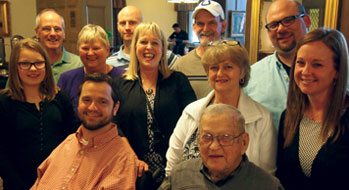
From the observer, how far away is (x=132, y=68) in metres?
2.35

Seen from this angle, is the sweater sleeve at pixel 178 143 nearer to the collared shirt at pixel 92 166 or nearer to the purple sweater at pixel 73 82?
the collared shirt at pixel 92 166

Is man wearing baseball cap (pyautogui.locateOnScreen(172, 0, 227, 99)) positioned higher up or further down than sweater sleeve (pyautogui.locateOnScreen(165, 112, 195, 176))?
higher up

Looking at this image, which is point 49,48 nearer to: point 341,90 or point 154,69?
point 154,69

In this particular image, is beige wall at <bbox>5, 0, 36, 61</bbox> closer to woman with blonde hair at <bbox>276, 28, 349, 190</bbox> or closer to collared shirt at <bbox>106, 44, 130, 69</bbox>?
collared shirt at <bbox>106, 44, 130, 69</bbox>

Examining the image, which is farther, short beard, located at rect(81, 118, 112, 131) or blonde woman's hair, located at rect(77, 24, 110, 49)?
blonde woman's hair, located at rect(77, 24, 110, 49)

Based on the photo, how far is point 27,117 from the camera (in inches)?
83.4

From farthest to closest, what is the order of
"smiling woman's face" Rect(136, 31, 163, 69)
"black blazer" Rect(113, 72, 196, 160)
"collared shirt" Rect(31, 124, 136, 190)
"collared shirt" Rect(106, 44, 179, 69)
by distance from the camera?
"collared shirt" Rect(106, 44, 179, 69)
"smiling woman's face" Rect(136, 31, 163, 69)
"black blazer" Rect(113, 72, 196, 160)
"collared shirt" Rect(31, 124, 136, 190)

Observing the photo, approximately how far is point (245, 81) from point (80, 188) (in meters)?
1.09

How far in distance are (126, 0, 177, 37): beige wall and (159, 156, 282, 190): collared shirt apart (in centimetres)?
787

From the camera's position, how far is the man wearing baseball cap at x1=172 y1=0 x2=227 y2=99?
8.39 ft

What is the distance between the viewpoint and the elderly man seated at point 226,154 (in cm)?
148

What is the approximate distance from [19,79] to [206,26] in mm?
1436

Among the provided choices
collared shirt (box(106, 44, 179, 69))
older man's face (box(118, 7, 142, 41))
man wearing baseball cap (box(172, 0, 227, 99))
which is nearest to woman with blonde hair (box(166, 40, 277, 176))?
man wearing baseball cap (box(172, 0, 227, 99))

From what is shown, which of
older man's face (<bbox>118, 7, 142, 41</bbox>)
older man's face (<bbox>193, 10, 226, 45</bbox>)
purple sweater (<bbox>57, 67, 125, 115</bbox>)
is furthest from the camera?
older man's face (<bbox>118, 7, 142, 41</bbox>)
